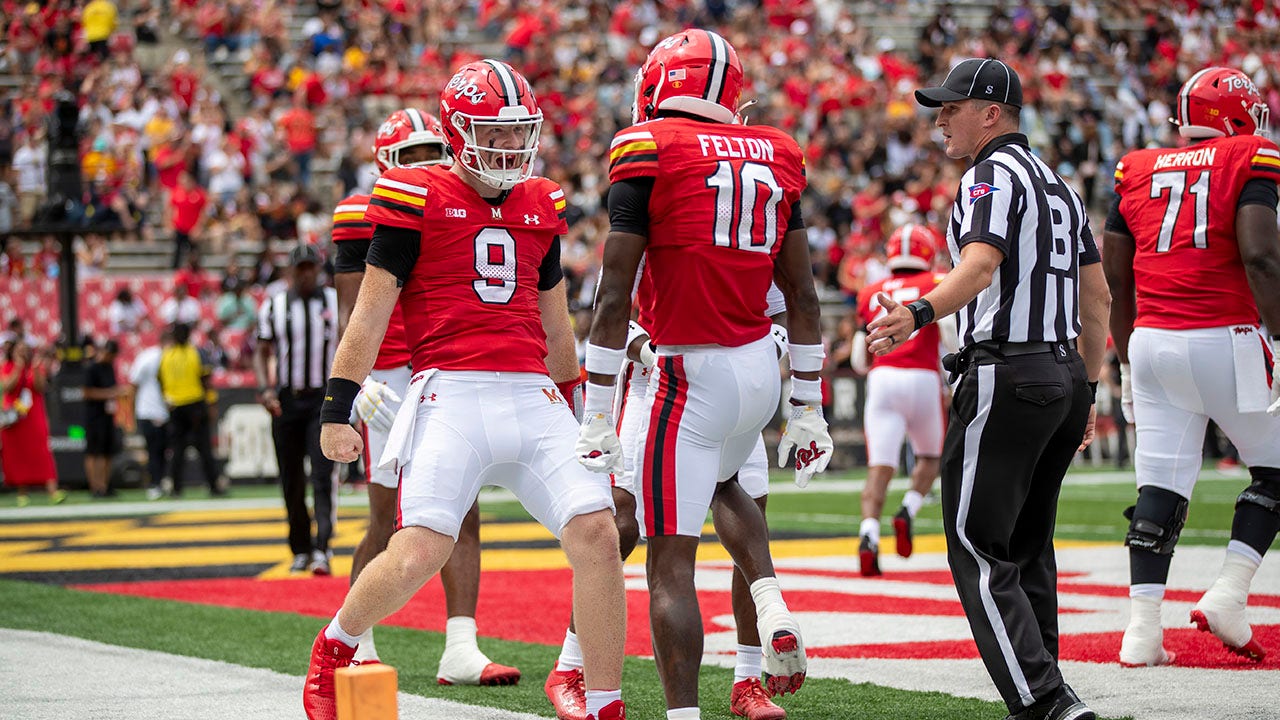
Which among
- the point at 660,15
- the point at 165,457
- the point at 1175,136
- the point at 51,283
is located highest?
the point at 660,15

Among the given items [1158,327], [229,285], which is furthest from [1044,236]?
[229,285]

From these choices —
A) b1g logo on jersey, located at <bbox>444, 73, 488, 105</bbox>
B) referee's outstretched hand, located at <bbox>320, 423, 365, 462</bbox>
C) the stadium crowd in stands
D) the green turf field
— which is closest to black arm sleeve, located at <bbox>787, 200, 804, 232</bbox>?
b1g logo on jersey, located at <bbox>444, 73, 488, 105</bbox>

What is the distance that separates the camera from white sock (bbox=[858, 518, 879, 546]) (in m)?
9.36

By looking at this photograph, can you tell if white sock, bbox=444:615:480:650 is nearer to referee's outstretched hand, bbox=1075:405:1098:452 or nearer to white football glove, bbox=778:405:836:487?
white football glove, bbox=778:405:836:487

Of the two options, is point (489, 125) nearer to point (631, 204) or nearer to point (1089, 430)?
point (631, 204)

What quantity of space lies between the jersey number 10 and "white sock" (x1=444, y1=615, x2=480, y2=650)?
2.22 meters

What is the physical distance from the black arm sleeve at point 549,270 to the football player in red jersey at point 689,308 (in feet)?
1.42

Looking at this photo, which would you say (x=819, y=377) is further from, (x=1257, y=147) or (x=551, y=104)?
(x=551, y=104)

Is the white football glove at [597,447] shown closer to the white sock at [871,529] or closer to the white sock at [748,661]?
the white sock at [748,661]

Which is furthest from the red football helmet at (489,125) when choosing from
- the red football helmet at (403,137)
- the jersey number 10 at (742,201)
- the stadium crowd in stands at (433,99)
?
the stadium crowd in stands at (433,99)

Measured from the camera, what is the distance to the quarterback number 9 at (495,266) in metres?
4.89

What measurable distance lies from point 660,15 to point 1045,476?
938 inches

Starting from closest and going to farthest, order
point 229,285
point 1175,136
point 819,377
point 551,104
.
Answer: point 819,377 → point 229,285 → point 1175,136 → point 551,104

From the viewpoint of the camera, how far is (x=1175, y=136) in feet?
77.0
